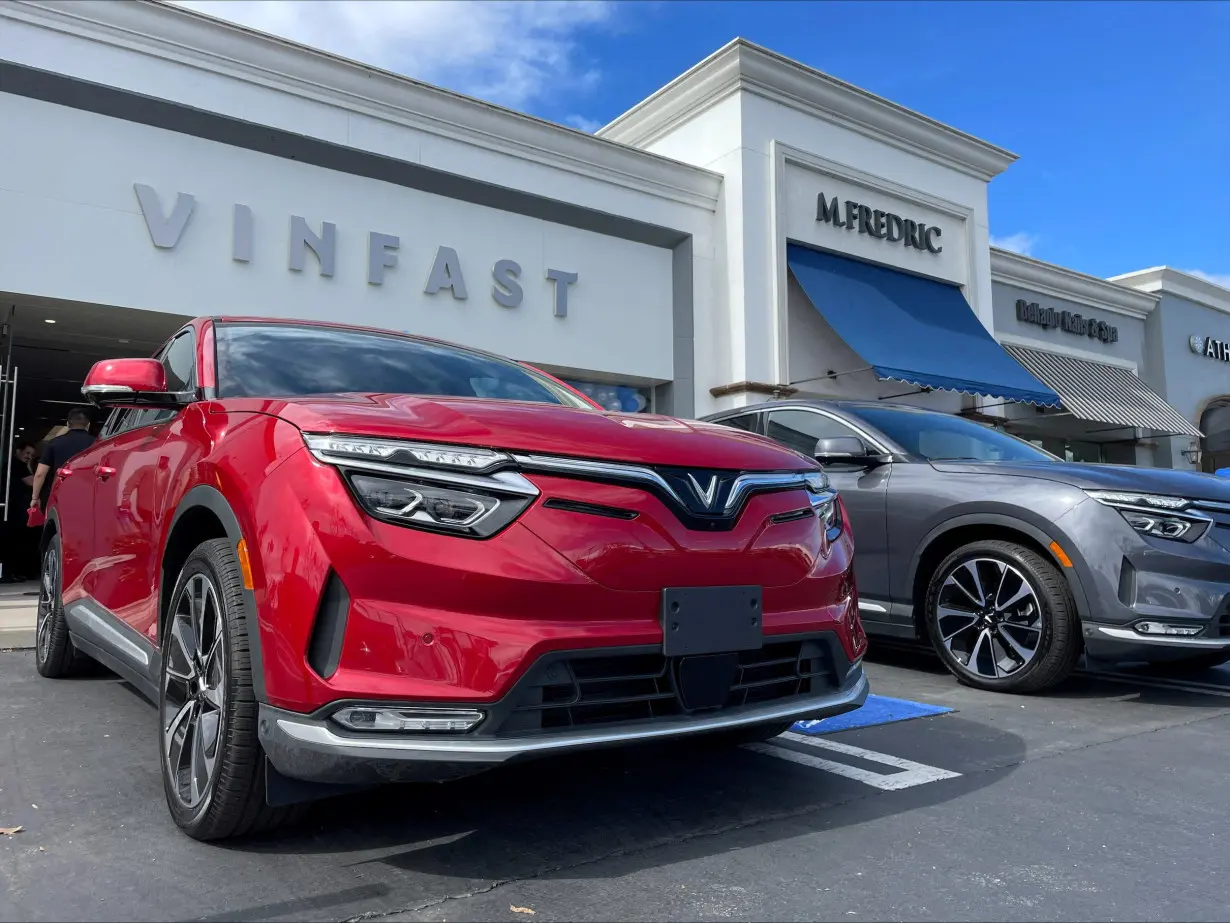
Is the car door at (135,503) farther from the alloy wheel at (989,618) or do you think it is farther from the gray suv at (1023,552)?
the alloy wheel at (989,618)

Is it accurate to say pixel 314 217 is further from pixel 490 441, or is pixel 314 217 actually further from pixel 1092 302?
pixel 1092 302

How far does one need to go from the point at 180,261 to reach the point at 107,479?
6418 millimetres

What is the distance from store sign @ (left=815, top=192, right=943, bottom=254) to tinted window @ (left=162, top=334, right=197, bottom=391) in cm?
1217

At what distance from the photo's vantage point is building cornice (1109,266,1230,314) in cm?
2204

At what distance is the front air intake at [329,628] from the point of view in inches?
83.8

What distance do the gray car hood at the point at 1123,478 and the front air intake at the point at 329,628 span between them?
12.0ft

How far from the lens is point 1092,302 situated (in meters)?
20.7

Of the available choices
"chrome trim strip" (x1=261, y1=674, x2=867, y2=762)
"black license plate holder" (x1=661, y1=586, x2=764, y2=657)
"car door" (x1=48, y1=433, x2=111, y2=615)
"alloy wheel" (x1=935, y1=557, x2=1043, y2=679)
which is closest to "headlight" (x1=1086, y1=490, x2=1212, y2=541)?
"alloy wheel" (x1=935, y1=557, x2=1043, y2=679)

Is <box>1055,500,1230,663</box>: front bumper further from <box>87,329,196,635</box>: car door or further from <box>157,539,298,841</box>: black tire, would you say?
<box>87,329,196,635</box>: car door

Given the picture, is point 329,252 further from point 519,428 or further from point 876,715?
point 519,428

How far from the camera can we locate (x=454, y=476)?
2209mm

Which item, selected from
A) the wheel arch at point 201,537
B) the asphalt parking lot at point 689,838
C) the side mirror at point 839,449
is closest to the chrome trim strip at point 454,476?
the wheel arch at point 201,537

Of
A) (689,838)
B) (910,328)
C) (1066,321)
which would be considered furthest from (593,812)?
(1066,321)

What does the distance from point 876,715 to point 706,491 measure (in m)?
2.16
